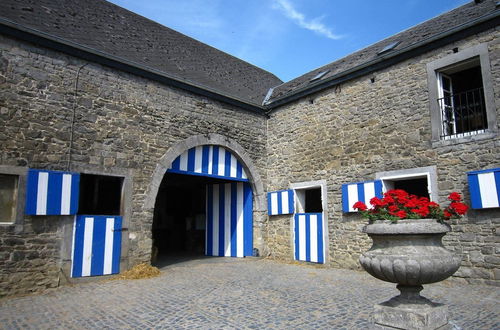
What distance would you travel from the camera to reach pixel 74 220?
6.57 metres

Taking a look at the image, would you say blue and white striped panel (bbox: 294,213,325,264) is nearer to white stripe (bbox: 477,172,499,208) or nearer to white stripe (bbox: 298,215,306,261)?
white stripe (bbox: 298,215,306,261)

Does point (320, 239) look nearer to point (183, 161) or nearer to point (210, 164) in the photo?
point (210, 164)

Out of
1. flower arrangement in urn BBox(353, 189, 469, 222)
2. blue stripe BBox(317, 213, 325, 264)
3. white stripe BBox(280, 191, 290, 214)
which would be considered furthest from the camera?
white stripe BBox(280, 191, 290, 214)

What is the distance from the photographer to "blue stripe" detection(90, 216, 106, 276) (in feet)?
22.0

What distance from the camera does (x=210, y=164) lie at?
9125mm

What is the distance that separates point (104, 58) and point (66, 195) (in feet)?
9.27

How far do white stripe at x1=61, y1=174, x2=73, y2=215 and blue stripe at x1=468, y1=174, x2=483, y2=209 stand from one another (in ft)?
23.0

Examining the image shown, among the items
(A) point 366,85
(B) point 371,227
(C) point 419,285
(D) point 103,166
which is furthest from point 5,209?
(A) point 366,85

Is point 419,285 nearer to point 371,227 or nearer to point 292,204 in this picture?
point 371,227

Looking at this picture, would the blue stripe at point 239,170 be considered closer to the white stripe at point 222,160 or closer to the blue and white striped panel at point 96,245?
the white stripe at point 222,160

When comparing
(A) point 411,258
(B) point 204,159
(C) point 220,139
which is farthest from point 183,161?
(A) point 411,258

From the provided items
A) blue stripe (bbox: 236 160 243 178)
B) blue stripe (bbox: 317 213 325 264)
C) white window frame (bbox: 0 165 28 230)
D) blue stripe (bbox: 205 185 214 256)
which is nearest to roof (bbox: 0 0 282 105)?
blue stripe (bbox: 236 160 243 178)

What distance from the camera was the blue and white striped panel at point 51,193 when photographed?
236 inches

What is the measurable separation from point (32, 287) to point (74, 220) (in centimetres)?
126
